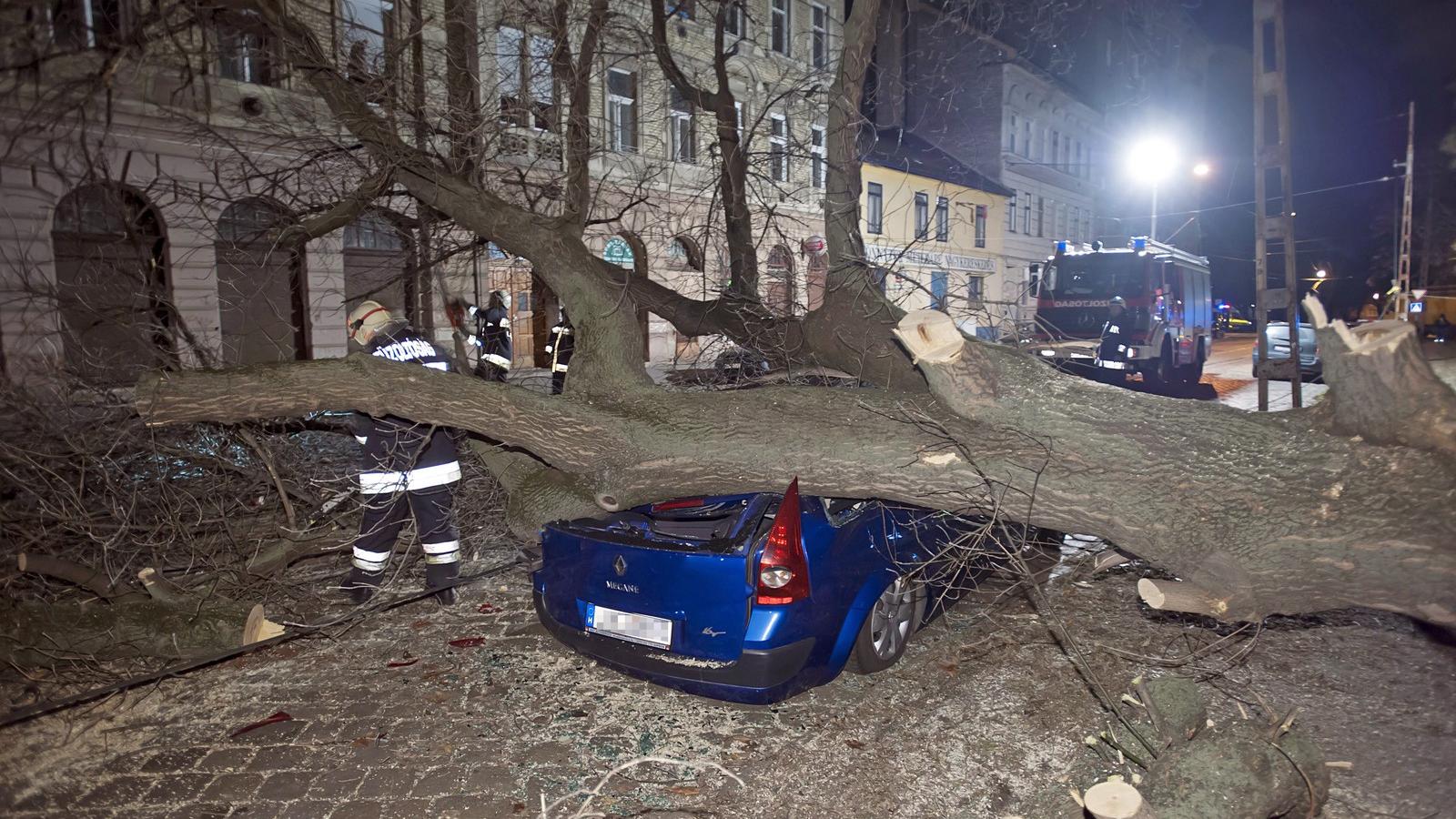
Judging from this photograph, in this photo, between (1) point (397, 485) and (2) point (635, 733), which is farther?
(1) point (397, 485)

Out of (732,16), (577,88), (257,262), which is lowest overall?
(257,262)

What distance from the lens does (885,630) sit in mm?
4340

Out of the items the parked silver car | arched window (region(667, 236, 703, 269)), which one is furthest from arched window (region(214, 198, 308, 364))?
the parked silver car

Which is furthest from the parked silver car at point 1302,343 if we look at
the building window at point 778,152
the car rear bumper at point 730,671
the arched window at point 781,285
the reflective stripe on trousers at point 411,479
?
the reflective stripe on trousers at point 411,479

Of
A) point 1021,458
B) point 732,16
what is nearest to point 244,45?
point 732,16

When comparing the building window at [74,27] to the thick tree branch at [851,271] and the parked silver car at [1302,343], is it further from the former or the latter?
the parked silver car at [1302,343]

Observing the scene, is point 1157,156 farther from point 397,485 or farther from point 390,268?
point 397,485

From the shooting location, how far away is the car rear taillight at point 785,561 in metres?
3.66

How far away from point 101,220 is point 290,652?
12.5 m

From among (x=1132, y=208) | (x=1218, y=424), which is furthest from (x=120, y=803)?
(x=1132, y=208)

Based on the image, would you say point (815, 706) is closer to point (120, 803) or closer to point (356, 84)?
point (120, 803)

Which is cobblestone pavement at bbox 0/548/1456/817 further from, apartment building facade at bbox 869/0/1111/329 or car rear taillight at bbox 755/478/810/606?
apartment building facade at bbox 869/0/1111/329

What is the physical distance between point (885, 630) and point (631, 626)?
1324 mm

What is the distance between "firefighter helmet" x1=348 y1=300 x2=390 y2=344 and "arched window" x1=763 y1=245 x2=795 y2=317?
9.64 feet
